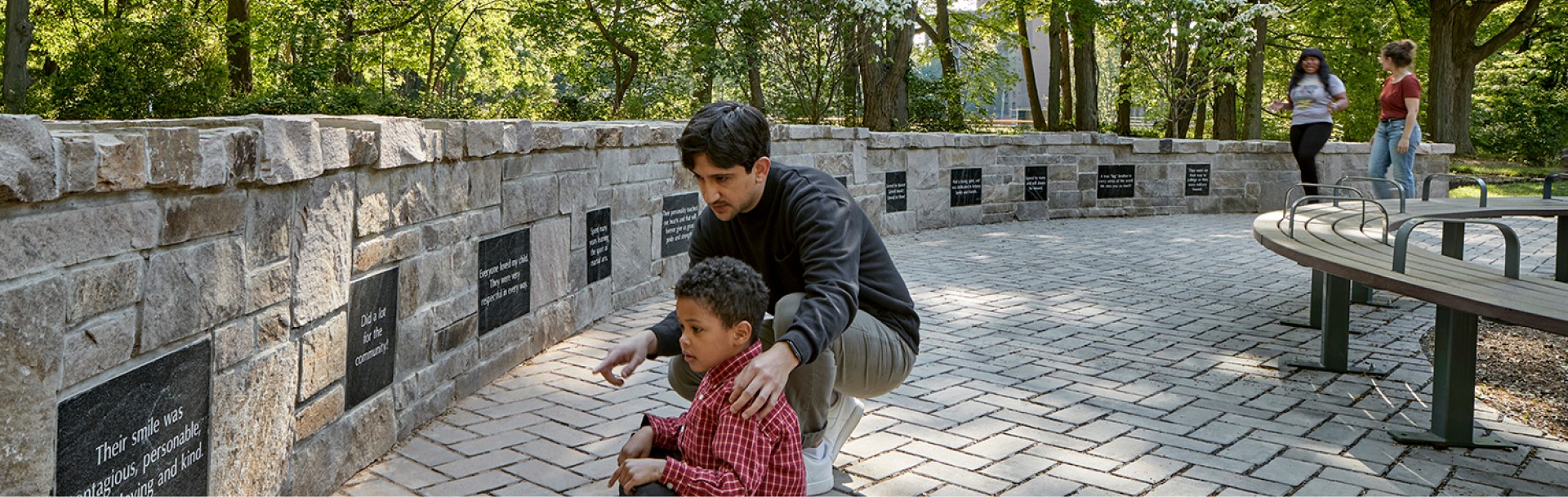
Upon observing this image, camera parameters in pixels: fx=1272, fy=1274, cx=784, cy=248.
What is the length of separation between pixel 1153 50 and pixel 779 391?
634 inches

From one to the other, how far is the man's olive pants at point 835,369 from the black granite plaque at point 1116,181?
10.9 metres

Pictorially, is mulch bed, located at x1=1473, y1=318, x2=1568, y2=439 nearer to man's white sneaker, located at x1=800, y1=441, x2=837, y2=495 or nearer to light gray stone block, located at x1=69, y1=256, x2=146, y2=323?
man's white sneaker, located at x1=800, y1=441, x2=837, y2=495

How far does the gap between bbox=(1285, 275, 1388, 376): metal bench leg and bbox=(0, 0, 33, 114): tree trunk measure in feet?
48.8

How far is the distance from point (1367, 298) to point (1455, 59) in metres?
19.7

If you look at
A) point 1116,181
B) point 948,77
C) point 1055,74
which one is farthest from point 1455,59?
point 1116,181

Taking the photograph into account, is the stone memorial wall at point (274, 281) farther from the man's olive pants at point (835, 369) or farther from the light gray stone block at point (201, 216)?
the man's olive pants at point (835, 369)

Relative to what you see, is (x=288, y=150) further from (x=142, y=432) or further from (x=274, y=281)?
(x=142, y=432)

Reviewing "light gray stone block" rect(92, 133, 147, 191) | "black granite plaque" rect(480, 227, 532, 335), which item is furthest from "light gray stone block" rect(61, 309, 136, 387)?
"black granite plaque" rect(480, 227, 532, 335)

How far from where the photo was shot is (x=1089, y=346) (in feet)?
21.0

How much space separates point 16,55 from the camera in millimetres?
16172

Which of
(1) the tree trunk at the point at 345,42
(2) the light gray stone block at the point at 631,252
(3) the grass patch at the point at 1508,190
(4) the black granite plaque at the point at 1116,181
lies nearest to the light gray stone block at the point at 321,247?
(2) the light gray stone block at the point at 631,252

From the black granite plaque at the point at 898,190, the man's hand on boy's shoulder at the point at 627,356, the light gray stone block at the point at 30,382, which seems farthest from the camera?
the black granite plaque at the point at 898,190

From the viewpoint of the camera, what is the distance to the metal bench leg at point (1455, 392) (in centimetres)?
452

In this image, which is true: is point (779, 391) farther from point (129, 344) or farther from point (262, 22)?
point (262, 22)
